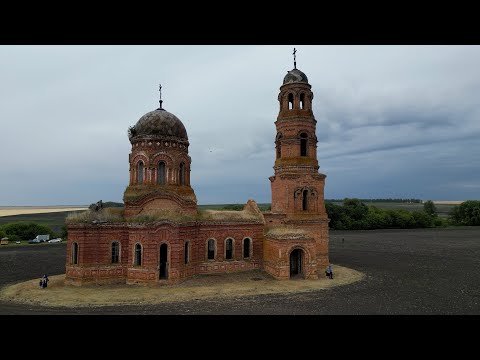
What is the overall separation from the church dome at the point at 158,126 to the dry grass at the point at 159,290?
12.9 m

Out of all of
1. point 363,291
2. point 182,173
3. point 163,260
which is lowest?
point 363,291

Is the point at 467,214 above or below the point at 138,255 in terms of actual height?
above

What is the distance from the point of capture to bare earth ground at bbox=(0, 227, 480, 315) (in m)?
18.7

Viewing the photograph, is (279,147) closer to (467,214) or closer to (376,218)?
(376,218)

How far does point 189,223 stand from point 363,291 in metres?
13.8

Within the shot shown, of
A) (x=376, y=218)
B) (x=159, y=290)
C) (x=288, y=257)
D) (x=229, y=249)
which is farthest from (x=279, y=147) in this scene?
(x=376, y=218)

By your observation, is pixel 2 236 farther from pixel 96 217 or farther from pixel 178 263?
pixel 178 263

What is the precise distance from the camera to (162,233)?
80.3 feet

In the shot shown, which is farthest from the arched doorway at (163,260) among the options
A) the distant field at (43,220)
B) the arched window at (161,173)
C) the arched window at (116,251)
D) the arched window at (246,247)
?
the distant field at (43,220)

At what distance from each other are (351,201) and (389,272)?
5165 cm

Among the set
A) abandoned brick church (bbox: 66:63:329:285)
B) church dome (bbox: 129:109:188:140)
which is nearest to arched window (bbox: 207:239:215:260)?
abandoned brick church (bbox: 66:63:329:285)

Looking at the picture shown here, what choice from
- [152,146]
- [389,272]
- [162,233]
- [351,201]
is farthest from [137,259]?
[351,201]

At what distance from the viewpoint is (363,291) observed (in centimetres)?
2295

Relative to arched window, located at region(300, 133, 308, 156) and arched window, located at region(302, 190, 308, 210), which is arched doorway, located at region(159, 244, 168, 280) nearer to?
arched window, located at region(302, 190, 308, 210)
